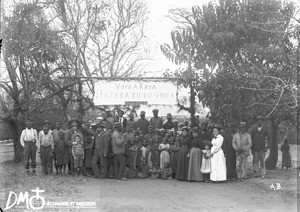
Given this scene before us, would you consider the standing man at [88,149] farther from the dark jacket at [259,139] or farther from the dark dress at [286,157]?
the dark dress at [286,157]

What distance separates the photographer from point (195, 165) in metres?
11.7

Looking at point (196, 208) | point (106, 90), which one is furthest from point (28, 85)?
point (196, 208)

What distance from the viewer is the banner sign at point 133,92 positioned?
12.5 metres

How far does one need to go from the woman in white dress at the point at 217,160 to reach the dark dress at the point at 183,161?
2.40ft

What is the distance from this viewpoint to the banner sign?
40.9 ft

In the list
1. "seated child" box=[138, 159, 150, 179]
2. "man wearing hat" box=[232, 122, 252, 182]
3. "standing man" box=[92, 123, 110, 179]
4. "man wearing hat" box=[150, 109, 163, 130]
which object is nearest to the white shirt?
"standing man" box=[92, 123, 110, 179]

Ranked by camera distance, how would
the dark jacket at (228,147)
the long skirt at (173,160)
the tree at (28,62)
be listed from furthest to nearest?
1. the tree at (28,62)
2. the long skirt at (173,160)
3. the dark jacket at (228,147)

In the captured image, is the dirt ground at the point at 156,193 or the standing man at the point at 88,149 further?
the standing man at the point at 88,149

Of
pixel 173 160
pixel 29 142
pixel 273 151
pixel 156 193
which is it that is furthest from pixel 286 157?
pixel 29 142

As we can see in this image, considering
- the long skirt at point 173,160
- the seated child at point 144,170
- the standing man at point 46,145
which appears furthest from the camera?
the seated child at point 144,170

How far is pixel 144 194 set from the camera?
953 centimetres

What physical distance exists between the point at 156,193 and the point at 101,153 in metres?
2.70

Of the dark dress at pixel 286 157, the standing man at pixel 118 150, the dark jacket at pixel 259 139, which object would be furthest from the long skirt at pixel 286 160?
the standing man at pixel 118 150

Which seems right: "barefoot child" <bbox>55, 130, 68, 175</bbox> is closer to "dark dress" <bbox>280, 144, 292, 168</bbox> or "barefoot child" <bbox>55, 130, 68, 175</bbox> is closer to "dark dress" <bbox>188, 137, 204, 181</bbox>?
"dark dress" <bbox>188, 137, 204, 181</bbox>
